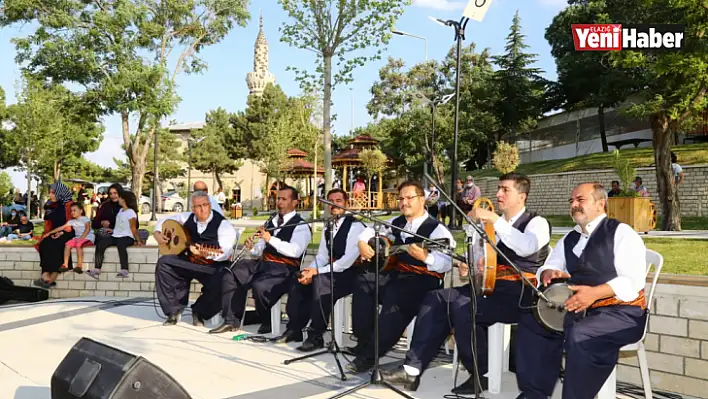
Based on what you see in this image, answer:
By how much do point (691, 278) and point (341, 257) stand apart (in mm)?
2851

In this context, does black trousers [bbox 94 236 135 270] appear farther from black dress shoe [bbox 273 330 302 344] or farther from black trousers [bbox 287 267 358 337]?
black trousers [bbox 287 267 358 337]

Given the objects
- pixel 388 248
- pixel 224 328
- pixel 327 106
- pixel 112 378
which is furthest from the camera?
pixel 327 106

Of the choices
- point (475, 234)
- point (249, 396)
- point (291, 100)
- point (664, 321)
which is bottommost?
point (249, 396)

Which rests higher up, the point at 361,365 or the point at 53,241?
the point at 53,241

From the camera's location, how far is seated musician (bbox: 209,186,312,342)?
19.4 ft

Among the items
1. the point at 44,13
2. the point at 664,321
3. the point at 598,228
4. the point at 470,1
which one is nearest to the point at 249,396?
the point at 598,228

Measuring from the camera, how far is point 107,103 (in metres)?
16.1

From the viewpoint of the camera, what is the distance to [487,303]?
164 inches

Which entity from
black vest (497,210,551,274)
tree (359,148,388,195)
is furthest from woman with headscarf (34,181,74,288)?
tree (359,148,388,195)

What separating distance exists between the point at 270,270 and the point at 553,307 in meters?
3.19

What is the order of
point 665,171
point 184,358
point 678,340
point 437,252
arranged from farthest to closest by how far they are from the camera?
point 665,171, point 184,358, point 437,252, point 678,340

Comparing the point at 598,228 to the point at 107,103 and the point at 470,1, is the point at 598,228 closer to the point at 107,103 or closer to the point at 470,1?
the point at 470,1

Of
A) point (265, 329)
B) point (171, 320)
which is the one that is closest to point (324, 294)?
point (265, 329)

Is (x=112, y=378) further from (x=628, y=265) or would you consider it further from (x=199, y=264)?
(x=199, y=264)
